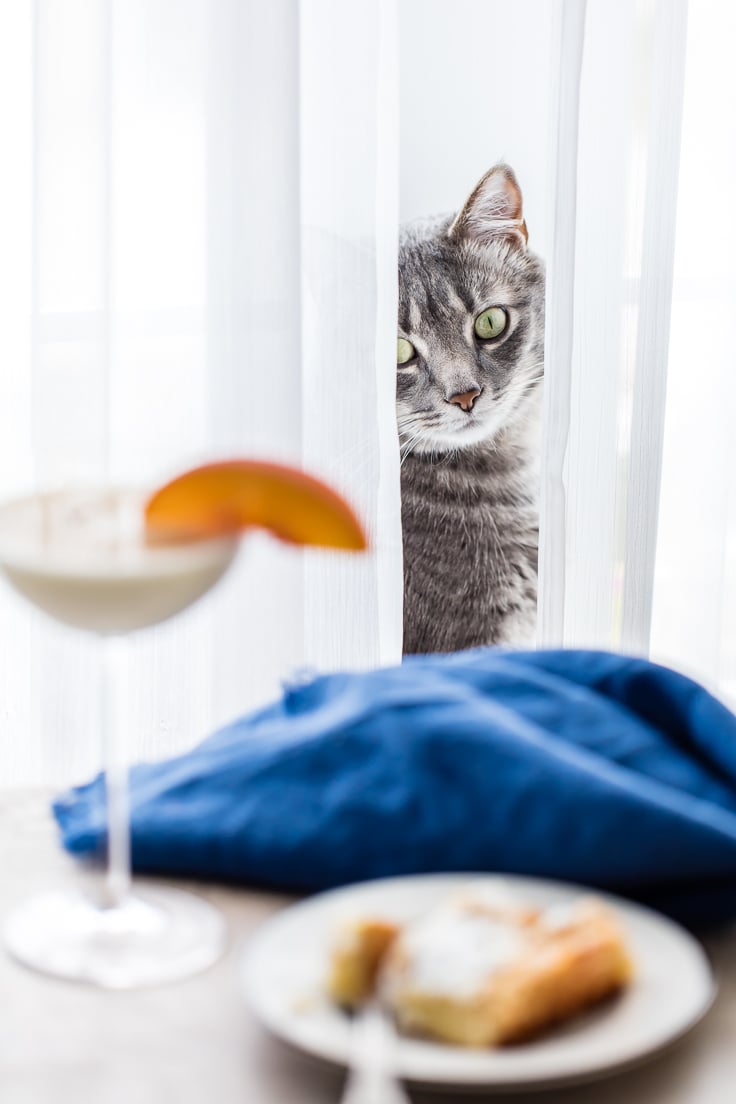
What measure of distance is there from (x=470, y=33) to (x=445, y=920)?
4.66 feet

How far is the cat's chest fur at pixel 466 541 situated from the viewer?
5.65 ft

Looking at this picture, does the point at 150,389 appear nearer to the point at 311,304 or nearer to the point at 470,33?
the point at 311,304

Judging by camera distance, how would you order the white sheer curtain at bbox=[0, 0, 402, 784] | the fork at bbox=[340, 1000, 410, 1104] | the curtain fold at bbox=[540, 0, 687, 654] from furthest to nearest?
the curtain fold at bbox=[540, 0, 687, 654], the white sheer curtain at bbox=[0, 0, 402, 784], the fork at bbox=[340, 1000, 410, 1104]

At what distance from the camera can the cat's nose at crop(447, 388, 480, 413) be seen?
1654 mm

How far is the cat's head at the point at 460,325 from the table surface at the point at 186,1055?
1.20m

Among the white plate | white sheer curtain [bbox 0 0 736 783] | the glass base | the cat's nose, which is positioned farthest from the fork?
the cat's nose

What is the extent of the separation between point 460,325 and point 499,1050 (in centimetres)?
133

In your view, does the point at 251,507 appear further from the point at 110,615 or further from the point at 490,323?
the point at 490,323

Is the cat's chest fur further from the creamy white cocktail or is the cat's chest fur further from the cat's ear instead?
the creamy white cocktail

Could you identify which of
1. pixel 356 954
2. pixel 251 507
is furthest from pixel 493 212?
pixel 356 954

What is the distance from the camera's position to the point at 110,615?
0.55 metres

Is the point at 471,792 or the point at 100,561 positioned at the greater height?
the point at 100,561

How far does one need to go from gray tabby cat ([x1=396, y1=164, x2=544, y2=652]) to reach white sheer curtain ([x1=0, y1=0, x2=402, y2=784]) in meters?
0.08

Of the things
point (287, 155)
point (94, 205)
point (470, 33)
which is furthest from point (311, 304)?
point (470, 33)
